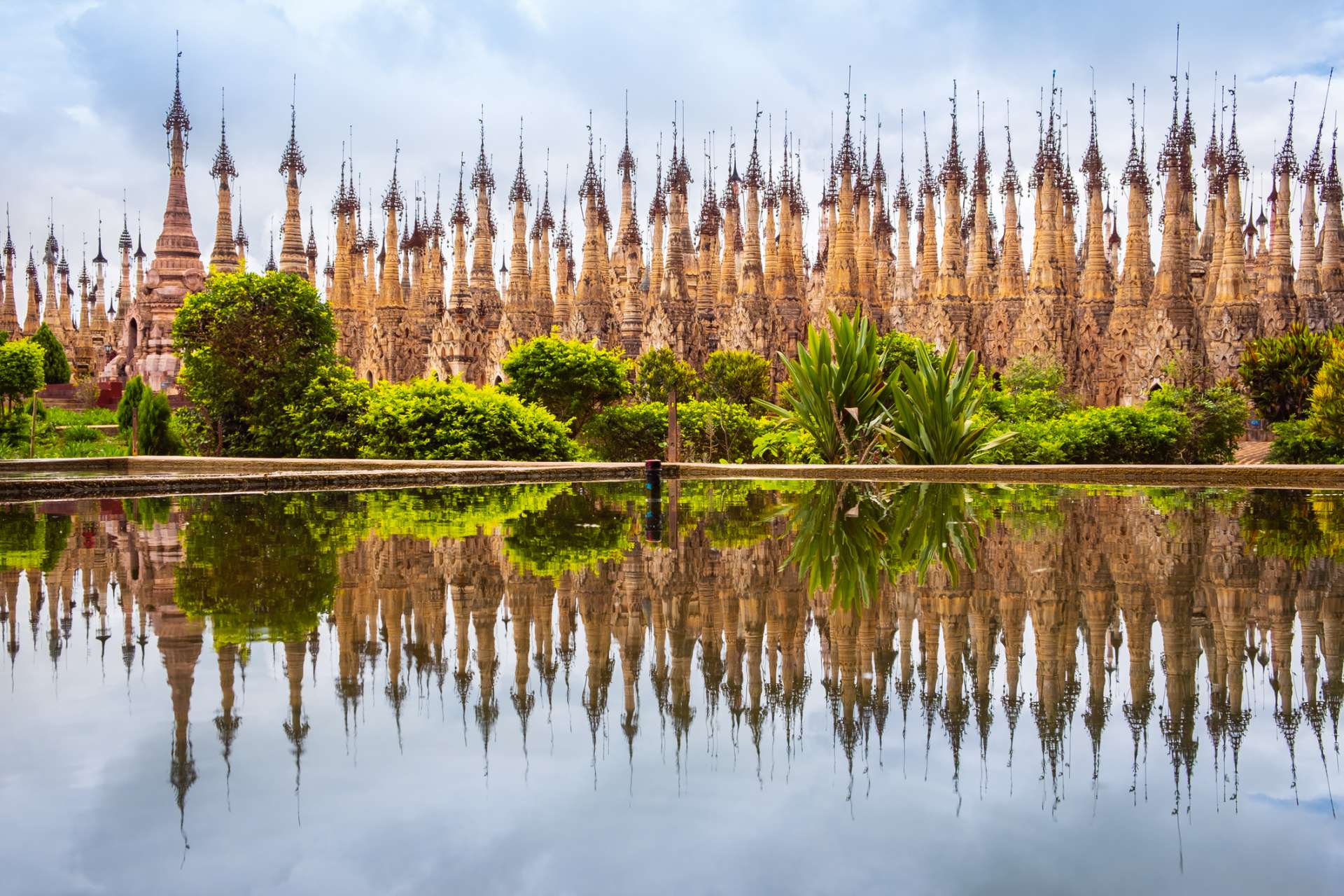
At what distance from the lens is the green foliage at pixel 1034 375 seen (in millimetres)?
27297

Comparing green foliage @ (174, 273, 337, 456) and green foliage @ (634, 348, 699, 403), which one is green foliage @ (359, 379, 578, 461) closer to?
green foliage @ (174, 273, 337, 456)

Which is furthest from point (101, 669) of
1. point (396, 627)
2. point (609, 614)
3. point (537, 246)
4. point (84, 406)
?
point (537, 246)

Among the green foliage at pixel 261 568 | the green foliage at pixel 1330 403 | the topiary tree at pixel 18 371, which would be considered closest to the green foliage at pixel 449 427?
the green foliage at pixel 261 568

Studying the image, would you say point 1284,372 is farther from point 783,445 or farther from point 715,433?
point 715,433

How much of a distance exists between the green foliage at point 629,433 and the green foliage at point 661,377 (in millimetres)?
3739

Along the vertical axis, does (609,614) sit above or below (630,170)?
below

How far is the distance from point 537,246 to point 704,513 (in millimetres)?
33476

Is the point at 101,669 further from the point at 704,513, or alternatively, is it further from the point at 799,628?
the point at 704,513

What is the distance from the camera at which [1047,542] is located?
351 inches

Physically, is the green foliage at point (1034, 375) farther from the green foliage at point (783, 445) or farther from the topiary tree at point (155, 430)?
the topiary tree at point (155, 430)

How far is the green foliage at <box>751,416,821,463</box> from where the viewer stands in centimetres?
1841

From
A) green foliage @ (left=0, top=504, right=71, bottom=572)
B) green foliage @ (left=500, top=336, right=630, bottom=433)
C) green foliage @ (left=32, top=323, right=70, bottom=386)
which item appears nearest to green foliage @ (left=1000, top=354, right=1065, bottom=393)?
green foliage @ (left=500, top=336, right=630, bottom=433)

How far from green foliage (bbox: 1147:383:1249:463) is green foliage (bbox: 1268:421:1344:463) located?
63 cm

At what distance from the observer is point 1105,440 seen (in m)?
18.0
